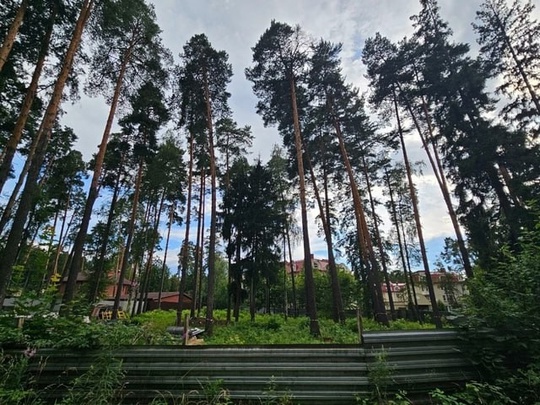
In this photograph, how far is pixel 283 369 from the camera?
3064 millimetres

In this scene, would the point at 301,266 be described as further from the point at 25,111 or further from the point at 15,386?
the point at 15,386

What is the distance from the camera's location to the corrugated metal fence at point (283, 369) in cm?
294

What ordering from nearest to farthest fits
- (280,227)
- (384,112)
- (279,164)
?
(384,112)
(280,227)
(279,164)

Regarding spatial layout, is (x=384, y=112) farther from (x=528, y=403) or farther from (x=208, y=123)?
(x=528, y=403)

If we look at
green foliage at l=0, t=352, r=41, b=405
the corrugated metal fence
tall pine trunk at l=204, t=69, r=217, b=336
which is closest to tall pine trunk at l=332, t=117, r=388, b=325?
tall pine trunk at l=204, t=69, r=217, b=336

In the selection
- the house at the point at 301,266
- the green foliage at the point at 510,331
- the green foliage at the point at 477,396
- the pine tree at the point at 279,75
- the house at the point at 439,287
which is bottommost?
the green foliage at the point at 477,396

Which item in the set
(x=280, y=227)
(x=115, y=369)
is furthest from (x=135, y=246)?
(x=115, y=369)

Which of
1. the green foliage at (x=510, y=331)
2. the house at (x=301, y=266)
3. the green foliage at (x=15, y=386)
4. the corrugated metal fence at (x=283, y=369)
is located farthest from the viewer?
the house at (x=301, y=266)

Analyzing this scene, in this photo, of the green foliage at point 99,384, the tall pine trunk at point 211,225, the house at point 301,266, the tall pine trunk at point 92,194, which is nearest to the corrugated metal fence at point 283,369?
the green foliage at point 99,384

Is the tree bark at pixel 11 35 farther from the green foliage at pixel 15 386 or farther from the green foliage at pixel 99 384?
the green foliage at pixel 99 384

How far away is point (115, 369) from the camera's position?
2.88 m

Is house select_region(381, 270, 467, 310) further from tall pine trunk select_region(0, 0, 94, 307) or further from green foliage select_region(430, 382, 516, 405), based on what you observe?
tall pine trunk select_region(0, 0, 94, 307)

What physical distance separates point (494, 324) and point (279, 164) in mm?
19156

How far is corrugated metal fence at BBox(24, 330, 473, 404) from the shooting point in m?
2.94
